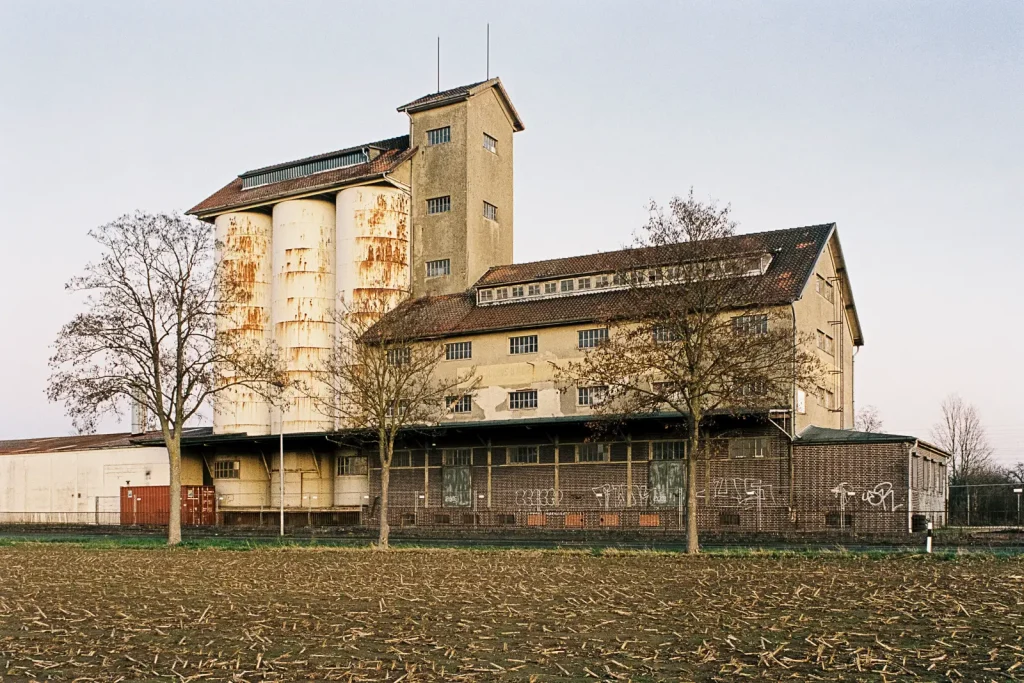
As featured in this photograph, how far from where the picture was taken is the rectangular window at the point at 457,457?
171ft

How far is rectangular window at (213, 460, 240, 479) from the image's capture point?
208 feet

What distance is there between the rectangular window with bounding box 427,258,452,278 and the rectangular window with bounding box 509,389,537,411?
12.2m

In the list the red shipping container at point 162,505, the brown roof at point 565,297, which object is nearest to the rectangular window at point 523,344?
the brown roof at point 565,297

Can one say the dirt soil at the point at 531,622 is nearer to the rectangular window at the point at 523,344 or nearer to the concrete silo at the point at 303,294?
the rectangular window at the point at 523,344

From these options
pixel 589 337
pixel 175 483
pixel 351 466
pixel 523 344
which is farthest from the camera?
pixel 351 466

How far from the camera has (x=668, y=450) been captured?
46.6 m

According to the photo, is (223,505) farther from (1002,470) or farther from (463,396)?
(1002,470)

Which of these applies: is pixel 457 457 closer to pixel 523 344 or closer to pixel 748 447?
pixel 523 344

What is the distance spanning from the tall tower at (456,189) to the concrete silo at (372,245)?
44.3 inches

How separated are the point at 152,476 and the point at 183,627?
5330 centimetres

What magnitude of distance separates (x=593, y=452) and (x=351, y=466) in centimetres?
1705

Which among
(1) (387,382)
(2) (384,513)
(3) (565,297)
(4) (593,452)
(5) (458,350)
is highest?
(3) (565,297)

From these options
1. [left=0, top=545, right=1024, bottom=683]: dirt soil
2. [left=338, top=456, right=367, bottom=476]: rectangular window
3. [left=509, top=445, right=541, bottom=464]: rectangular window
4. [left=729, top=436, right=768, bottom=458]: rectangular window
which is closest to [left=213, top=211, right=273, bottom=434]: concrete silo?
[left=338, top=456, right=367, bottom=476]: rectangular window

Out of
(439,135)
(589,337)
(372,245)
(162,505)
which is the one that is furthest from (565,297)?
(162,505)
